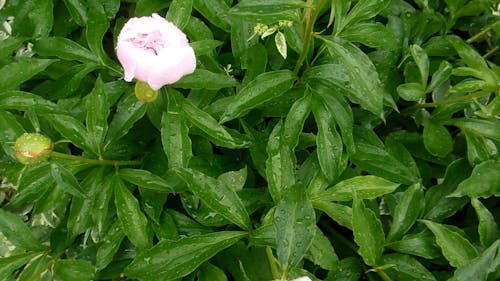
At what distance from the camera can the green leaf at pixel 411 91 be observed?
126cm

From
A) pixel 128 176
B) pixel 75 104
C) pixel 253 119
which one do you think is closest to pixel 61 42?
pixel 75 104

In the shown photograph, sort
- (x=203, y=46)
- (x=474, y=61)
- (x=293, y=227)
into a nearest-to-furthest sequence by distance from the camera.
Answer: (x=293, y=227)
(x=203, y=46)
(x=474, y=61)

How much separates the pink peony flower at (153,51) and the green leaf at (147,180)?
0.24 m

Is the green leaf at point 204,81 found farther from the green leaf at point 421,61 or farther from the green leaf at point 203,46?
the green leaf at point 421,61

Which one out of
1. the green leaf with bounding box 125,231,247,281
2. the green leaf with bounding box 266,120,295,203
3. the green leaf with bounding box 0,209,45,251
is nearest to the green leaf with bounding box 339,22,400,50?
the green leaf with bounding box 266,120,295,203

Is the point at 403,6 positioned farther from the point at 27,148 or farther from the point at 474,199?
the point at 27,148

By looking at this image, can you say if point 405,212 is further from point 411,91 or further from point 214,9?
point 214,9

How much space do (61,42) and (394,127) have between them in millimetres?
780

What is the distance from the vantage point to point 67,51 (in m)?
1.25

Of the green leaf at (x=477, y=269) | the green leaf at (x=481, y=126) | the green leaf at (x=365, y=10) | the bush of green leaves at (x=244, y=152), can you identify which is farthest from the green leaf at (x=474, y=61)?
the green leaf at (x=477, y=269)

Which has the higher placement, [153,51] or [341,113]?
[153,51]

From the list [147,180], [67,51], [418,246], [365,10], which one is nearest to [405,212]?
[418,246]

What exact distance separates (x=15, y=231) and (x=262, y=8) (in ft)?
2.08

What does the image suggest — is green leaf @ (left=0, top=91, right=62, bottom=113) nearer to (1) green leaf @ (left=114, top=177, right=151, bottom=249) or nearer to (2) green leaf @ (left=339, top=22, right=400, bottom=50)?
(1) green leaf @ (left=114, top=177, right=151, bottom=249)
